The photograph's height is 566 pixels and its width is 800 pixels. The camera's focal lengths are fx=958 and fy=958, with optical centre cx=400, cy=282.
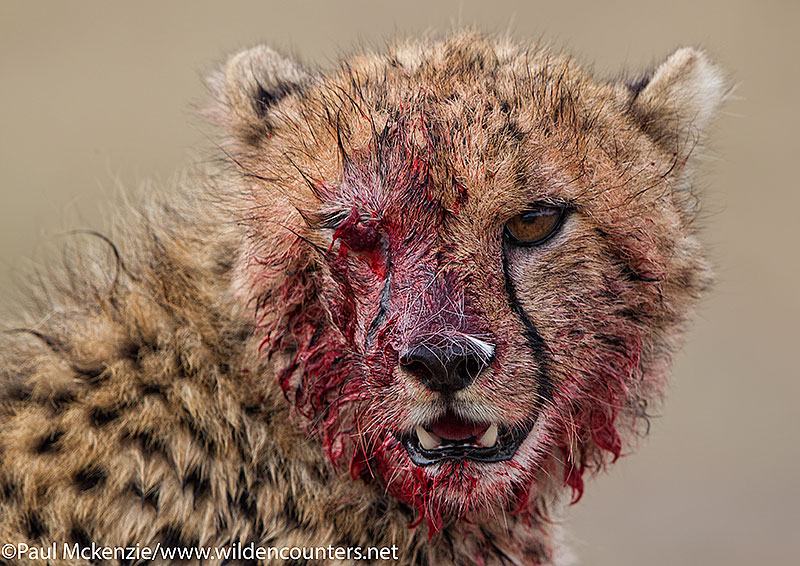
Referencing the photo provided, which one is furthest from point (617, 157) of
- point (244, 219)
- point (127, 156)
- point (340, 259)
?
point (127, 156)

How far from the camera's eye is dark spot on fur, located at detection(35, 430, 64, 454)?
3.65m

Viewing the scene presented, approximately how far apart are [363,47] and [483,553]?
2334 millimetres

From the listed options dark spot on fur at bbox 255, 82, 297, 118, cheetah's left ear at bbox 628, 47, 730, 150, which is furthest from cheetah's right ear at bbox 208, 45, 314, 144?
cheetah's left ear at bbox 628, 47, 730, 150

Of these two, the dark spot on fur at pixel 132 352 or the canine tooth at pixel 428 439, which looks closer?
the canine tooth at pixel 428 439

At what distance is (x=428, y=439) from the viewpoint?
3.44m

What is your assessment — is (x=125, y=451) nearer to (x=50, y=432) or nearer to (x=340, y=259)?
(x=50, y=432)

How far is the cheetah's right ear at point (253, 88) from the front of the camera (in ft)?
13.4

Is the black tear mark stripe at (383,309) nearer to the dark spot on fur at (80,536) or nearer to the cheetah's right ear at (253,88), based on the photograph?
the cheetah's right ear at (253,88)

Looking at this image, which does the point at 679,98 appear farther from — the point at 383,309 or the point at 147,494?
the point at 147,494

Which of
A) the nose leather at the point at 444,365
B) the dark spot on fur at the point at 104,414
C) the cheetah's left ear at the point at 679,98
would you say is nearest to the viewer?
the nose leather at the point at 444,365

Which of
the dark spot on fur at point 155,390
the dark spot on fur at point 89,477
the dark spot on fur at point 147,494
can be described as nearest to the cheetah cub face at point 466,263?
the dark spot on fur at point 155,390

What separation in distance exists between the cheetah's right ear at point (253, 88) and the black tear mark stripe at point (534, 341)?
→ 126 cm

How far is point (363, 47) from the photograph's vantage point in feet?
14.7

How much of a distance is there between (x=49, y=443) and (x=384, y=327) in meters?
1.42
